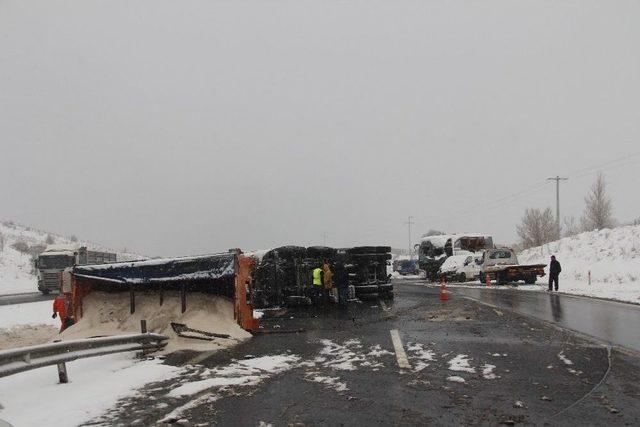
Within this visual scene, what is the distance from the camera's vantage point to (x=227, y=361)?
8.27 metres

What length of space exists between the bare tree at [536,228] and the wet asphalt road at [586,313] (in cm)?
6676

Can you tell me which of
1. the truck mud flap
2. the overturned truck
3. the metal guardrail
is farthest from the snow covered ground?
the overturned truck

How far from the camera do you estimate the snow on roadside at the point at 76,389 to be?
5.43 metres

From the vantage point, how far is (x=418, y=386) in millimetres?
6391

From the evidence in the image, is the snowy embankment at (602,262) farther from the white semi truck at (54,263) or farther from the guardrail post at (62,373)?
the white semi truck at (54,263)

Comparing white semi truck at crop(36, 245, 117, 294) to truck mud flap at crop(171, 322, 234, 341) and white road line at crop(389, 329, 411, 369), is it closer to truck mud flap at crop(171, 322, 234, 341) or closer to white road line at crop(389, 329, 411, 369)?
truck mud flap at crop(171, 322, 234, 341)

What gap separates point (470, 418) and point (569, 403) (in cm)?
125

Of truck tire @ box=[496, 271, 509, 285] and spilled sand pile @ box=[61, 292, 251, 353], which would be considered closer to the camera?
spilled sand pile @ box=[61, 292, 251, 353]

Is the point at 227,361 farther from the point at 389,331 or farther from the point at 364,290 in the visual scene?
the point at 364,290

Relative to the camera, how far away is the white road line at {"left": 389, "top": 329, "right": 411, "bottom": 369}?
25.4 ft

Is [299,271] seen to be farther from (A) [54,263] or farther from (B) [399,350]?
(A) [54,263]

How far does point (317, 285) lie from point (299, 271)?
0.85 meters

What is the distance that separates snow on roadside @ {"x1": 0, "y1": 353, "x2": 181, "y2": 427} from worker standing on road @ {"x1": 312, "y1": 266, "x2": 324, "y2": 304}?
30.2 feet

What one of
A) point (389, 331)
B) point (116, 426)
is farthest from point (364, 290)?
point (116, 426)
